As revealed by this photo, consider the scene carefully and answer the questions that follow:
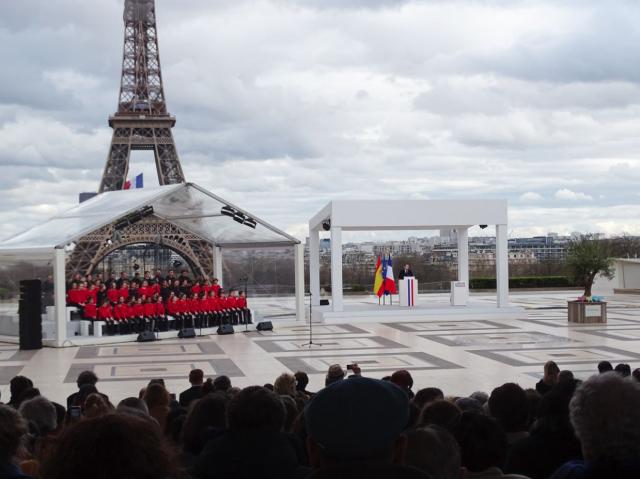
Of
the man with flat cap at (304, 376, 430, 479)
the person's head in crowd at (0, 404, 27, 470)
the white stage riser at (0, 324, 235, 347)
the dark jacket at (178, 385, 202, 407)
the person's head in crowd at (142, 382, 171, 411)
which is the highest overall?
the man with flat cap at (304, 376, 430, 479)

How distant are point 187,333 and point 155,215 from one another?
4039 millimetres

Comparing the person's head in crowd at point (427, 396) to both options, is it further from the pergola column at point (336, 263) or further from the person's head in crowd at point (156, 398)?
the pergola column at point (336, 263)

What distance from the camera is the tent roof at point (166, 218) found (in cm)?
2152

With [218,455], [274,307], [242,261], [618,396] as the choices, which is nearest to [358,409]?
[618,396]

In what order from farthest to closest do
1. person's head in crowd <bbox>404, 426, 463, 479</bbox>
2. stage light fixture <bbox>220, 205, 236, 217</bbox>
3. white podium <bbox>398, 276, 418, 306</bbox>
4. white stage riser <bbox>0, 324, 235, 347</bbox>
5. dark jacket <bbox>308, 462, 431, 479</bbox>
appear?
1. white podium <bbox>398, 276, 418, 306</bbox>
2. stage light fixture <bbox>220, 205, 236, 217</bbox>
3. white stage riser <bbox>0, 324, 235, 347</bbox>
4. person's head in crowd <bbox>404, 426, 463, 479</bbox>
5. dark jacket <bbox>308, 462, 431, 479</bbox>

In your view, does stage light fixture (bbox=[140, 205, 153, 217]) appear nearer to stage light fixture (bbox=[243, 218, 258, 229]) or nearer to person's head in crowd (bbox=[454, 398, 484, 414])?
stage light fixture (bbox=[243, 218, 258, 229])

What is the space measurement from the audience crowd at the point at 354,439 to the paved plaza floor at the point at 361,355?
8367 mm

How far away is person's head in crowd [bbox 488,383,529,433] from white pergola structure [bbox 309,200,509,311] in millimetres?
21134

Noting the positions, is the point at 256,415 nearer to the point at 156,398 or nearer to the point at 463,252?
the point at 156,398

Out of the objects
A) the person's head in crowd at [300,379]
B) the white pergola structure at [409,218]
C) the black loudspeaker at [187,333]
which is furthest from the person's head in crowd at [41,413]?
the white pergola structure at [409,218]

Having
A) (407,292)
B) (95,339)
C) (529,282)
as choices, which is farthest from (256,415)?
(529,282)

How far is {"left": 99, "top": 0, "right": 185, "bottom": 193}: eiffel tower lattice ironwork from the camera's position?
49.9 metres

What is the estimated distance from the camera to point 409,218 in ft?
89.4

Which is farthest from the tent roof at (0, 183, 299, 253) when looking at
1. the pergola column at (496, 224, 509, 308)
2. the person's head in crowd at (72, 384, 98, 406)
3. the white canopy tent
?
the person's head in crowd at (72, 384, 98, 406)
